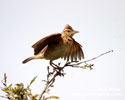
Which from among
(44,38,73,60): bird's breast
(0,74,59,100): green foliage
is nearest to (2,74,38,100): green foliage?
(0,74,59,100): green foliage

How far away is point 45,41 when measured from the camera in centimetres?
402

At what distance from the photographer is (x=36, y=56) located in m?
3.83

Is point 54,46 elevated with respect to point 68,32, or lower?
lower

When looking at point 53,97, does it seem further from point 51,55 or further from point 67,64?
point 51,55

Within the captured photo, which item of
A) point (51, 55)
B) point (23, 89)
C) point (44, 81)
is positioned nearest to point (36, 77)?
point (44, 81)

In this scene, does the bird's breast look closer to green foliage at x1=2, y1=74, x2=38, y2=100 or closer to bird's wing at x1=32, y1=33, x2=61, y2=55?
bird's wing at x1=32, y1=33, x2=61, y2=55

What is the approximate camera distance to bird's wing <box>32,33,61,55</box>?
3.81m

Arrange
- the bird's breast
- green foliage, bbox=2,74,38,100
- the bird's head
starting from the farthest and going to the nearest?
the bird's head < the bird's breast < green foliage, bbox=2,74,38,100

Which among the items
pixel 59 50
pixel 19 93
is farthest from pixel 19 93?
pixel 59 50

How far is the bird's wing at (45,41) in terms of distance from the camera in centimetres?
381

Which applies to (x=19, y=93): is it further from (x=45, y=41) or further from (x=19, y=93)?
(x=45, y=41)

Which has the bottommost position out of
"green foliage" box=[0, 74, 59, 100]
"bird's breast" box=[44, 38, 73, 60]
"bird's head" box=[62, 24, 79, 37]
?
"green foliage" box=[0, 74, 59, 100]

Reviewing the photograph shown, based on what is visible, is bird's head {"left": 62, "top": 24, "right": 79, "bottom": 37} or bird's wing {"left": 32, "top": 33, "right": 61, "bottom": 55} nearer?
bird's wing {"left": 32, "top": 33, "right": 61, "bottom": 55}

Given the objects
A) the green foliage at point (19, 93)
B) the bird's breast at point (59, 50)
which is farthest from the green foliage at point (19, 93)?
the bird's breast at point (59, 50)
